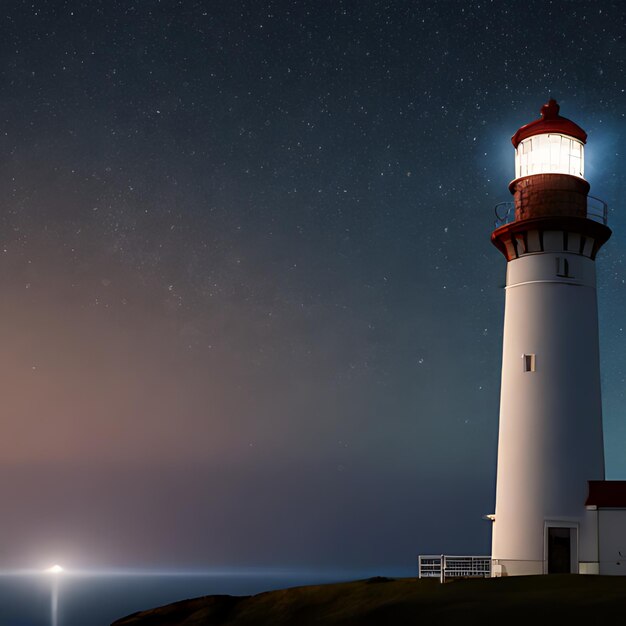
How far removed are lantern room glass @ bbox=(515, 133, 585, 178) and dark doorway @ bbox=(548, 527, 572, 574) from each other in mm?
10728

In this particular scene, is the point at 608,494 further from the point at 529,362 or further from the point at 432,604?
the point at 432,604

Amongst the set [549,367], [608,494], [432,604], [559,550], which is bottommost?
[432,604]

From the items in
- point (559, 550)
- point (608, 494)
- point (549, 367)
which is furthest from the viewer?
point (549, 367)

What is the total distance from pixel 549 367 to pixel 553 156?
666 cm

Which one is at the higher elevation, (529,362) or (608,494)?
(529,362)

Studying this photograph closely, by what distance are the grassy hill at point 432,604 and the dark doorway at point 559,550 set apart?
4.59 metres

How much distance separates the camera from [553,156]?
27953 millimetres

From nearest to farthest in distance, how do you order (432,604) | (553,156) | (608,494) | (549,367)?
(432,604), (608,494), (549,367), (553,156)

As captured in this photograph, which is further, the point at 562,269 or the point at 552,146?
Result: the point at 552,146

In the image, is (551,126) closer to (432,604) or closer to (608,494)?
(608,494)

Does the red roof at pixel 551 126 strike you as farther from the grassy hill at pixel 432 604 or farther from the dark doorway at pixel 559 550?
the grassy hill at pixel 432 604

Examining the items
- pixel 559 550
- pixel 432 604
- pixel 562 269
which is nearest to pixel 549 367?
pixel 562 269

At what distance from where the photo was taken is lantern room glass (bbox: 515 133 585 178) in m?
27.8

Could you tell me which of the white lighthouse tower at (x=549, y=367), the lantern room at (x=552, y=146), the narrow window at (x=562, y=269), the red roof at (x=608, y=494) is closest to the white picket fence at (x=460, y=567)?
the white lighthouse tower at (x=549, y=367)
